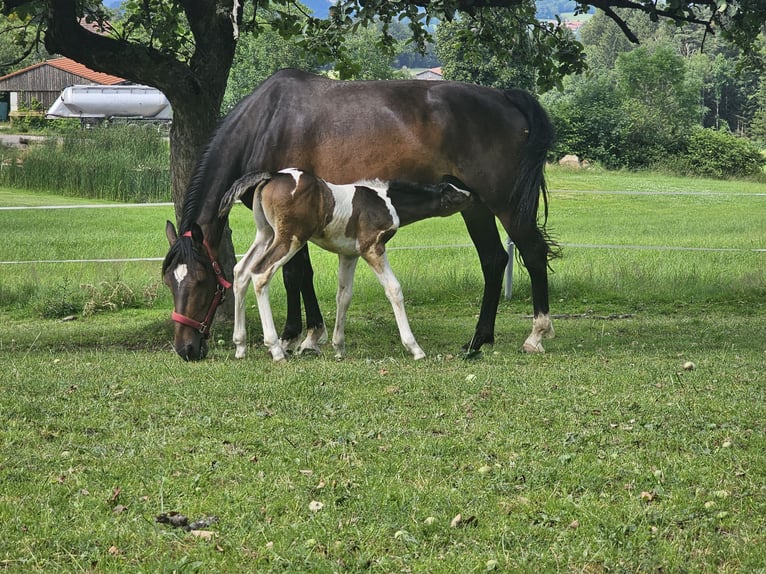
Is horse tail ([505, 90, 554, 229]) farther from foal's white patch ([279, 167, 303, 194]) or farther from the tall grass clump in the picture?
the tall grass clump

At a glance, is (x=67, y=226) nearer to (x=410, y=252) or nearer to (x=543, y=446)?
(x=410, y=252)

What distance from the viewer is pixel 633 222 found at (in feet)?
84.0

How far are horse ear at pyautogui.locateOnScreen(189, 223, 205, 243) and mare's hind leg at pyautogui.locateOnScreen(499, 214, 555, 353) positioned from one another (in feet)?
8.69

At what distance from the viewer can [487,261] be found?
1027 cm

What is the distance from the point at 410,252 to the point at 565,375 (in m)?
9.80

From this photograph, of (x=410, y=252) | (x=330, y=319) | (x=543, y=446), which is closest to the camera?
(x=543, y=446)

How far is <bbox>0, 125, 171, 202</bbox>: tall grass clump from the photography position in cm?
2384

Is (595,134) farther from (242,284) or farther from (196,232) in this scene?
(196,232)

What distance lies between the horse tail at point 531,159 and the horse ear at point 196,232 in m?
2.75

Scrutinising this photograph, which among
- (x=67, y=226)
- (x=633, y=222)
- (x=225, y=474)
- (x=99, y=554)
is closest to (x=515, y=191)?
(x=225, y=474)

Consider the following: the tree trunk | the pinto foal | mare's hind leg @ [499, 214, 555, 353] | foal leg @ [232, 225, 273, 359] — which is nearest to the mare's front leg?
the pinto foal

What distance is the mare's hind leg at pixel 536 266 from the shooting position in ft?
31.8

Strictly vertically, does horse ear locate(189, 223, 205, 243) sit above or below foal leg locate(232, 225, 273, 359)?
above

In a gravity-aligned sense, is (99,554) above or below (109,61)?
below
